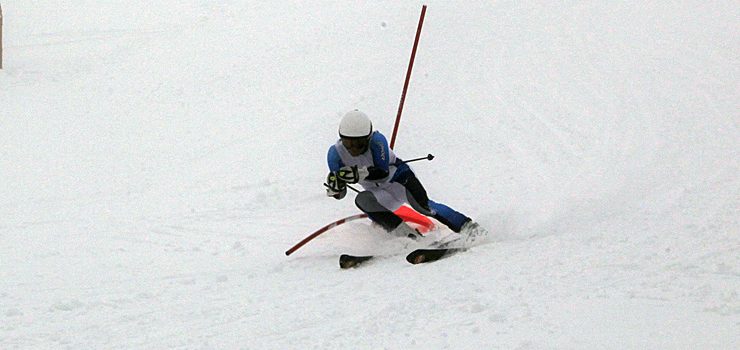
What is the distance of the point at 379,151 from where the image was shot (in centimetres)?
618

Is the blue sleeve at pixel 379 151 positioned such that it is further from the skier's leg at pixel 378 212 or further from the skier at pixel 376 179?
the skier's leg at pixel 378 212

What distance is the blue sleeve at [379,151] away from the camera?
617 centimetres

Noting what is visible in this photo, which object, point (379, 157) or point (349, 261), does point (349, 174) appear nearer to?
point (379, 157)

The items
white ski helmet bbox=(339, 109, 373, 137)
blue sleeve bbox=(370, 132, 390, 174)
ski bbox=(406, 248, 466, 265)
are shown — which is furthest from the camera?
blue sleeve bbox=(370, 132, 390, 174)

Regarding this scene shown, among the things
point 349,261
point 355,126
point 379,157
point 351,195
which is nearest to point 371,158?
point 379,157

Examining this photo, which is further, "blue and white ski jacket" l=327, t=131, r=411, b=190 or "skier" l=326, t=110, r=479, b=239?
"blue and white ski jacket" l=327, t=131, r=411, b=190

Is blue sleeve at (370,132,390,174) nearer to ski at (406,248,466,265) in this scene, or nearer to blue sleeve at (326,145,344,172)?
blue sleeve at (326,145,344,172)

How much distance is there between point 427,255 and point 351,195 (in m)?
2.47

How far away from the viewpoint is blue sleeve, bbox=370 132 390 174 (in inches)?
243

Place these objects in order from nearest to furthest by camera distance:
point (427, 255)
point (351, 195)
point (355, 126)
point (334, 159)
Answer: point (427, 255) → point (355, 126) → point (334, 159) → point (351, 195)

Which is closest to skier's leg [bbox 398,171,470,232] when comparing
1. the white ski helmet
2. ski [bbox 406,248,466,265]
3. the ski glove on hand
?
ski [bbox 406,248,466,265]

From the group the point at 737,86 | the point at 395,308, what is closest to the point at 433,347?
the point at 395,308

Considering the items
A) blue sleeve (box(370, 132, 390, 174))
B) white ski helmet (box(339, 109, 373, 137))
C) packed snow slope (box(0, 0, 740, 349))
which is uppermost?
white ski helmet (box(339, 109, 373, 137))

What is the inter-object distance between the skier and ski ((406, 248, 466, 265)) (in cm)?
39
